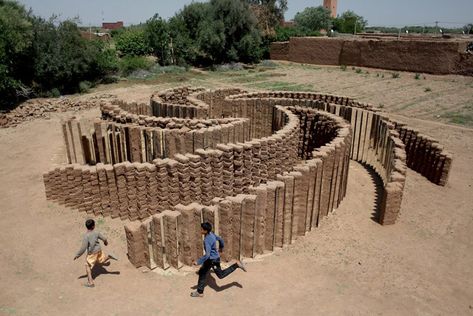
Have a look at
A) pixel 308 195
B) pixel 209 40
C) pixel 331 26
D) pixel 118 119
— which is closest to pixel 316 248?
pixel 308 195

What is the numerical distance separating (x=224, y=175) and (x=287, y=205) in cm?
200

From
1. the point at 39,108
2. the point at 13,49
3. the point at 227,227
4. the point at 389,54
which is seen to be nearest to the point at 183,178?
the point at 227,227

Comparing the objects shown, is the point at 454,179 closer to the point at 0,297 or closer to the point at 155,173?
the point at 155,173

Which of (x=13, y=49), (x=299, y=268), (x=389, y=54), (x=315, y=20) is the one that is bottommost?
(x=299, y=268)

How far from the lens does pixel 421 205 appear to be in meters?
9.23

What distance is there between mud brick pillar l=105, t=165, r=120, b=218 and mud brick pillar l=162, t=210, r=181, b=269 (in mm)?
2294

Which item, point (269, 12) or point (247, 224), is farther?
point (269, 12)

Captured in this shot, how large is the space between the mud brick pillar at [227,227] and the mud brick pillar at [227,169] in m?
1.94

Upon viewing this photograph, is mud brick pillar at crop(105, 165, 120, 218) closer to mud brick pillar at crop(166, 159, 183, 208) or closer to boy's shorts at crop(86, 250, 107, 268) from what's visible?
mud brick pillar at crop(166, 159, 183, 208)

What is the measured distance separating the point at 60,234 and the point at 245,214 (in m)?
4.01

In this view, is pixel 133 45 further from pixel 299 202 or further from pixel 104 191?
pixel 299 202

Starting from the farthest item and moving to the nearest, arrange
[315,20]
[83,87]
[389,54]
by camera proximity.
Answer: [315,20] < [389,54] < [83,87]

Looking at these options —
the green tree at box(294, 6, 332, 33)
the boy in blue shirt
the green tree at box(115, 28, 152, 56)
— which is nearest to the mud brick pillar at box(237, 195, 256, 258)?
the boy in blue shirt

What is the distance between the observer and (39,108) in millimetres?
19406
